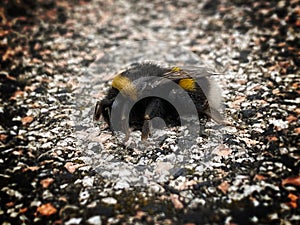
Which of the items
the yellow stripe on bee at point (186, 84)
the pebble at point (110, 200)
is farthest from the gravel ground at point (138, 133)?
the yellow stripe on bee at point (186, 84)

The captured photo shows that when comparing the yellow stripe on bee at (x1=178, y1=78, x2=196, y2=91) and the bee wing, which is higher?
the bee wing

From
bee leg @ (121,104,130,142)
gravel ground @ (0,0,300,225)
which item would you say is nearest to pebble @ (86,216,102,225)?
gravel ground @ (0,0,300,225)

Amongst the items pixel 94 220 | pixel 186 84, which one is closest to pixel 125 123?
pixel 186 84

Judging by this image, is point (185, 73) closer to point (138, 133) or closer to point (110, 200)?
point (138, 133)

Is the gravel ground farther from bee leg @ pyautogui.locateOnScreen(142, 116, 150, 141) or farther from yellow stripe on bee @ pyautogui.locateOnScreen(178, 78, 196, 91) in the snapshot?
yellow stripe on bee @ pyautogui.locateOnScreen(178, 78, 196, 91)

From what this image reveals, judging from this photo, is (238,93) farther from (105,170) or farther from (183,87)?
(105,170)

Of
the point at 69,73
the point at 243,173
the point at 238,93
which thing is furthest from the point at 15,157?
the point at 238,93
